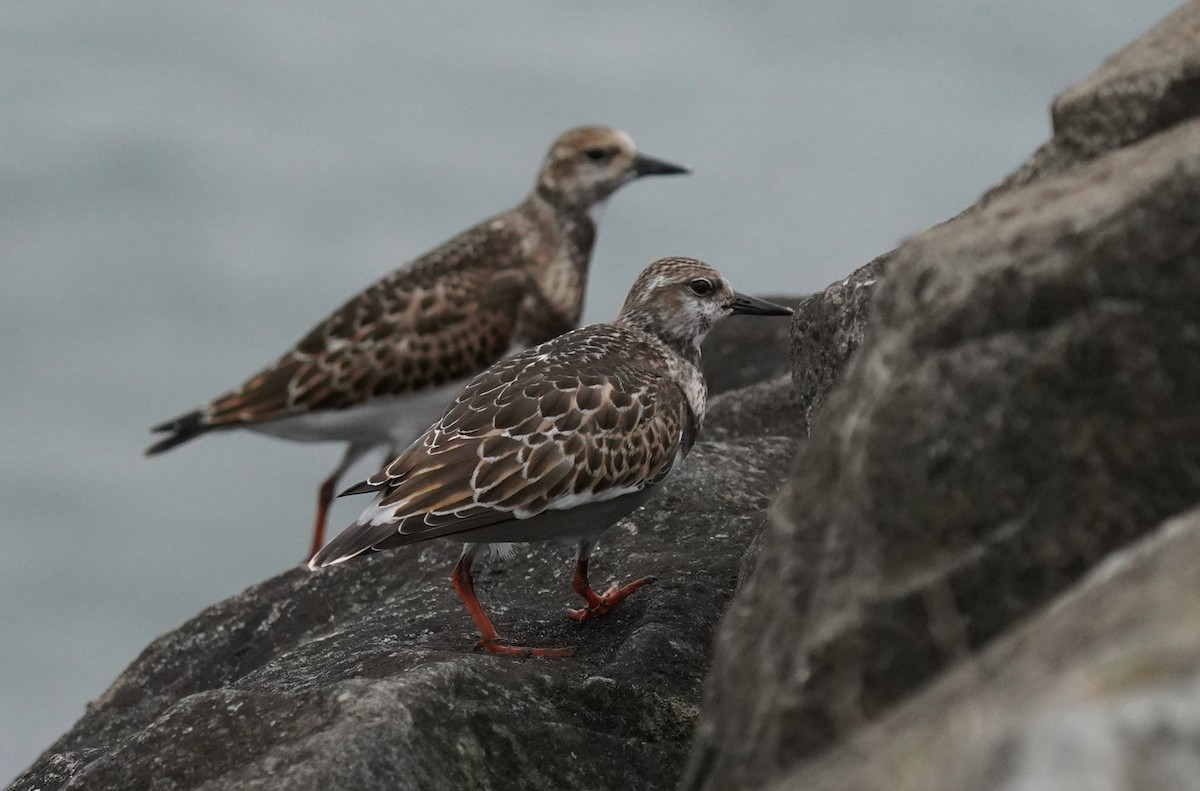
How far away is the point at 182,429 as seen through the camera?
1061 centimetres

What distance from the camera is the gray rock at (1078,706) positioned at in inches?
91.0

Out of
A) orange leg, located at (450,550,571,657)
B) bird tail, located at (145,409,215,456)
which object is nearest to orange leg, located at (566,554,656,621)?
orange leg, located at (450,550,571,657)

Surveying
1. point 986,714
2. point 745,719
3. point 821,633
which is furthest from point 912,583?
point 986,714

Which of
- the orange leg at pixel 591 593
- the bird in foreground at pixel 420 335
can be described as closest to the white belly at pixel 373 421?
the bird in foreground at pixel 420 335

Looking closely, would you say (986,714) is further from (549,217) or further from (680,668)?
(549,217)

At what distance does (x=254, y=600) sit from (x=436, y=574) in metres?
0.98

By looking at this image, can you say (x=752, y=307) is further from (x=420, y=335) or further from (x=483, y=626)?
(x=420, y=335)

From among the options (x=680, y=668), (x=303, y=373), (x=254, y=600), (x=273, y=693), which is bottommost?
(x=680, y=668)

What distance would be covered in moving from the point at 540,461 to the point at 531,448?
6 cm

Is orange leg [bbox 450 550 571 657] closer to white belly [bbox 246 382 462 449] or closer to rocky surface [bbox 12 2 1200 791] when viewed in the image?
rocky surface [bbox 12 2 1200 791]

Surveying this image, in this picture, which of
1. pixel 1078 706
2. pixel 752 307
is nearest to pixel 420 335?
pixel 752 307

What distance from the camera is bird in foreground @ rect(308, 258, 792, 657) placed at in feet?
20.2

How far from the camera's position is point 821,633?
335cm

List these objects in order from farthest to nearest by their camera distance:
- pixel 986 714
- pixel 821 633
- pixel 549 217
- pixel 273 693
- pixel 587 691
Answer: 1. pixel 549 217
2. pixel 587 691
3. pixel 273 693
4. pixel 821 633
5. pixel 986 714
